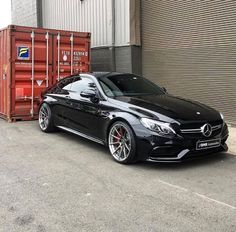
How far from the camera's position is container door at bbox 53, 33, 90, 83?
1224 centimetres

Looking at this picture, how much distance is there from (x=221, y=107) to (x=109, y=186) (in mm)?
6145

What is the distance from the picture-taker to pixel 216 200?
514 centimetres

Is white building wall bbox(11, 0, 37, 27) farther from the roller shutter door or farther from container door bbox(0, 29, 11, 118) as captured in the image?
container door bbox(0, 29, 11, 118)

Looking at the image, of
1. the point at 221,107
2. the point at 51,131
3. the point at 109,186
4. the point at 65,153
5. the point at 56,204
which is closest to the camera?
the point at 56,204

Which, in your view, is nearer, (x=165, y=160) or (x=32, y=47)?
(x=165, y=160)

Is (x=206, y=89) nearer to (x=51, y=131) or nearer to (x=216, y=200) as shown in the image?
(x=51, y=131)

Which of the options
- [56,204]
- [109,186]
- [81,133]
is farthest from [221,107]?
[56,204]

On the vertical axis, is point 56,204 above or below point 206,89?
below

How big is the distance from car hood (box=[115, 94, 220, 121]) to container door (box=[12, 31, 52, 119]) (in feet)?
15.7

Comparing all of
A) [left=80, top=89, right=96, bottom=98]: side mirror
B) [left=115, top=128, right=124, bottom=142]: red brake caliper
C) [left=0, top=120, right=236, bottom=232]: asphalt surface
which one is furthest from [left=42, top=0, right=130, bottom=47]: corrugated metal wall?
[left=115, top=128, right=124, bottom=142]: red brake caliper

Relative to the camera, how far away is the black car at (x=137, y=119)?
21.4 feet

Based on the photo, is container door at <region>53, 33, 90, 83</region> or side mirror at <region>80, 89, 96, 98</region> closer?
side mirror at <region>80, 89, 96, 98</region>

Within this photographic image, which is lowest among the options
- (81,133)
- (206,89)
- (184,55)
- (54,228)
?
(54,228)

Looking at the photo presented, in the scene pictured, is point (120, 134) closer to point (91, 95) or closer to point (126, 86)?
point (91, 95)
